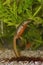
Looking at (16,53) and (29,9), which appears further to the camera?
(29,9)

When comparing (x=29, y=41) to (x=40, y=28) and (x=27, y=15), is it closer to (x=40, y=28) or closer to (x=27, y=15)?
(x=40, y=28)

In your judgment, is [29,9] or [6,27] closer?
[29,9]

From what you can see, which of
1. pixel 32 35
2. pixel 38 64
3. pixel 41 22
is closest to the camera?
pixel 38 64

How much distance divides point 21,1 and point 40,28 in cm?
18

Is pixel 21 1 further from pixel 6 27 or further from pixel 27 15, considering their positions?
pixel 6 27

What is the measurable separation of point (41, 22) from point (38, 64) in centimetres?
22

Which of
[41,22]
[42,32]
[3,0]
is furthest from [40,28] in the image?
[3,0]

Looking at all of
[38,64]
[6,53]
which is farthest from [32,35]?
[38,64]

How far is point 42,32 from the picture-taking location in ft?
4.54

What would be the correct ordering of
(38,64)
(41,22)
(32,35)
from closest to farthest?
1. (38,64)
2. (41,22)
3. (32,35)

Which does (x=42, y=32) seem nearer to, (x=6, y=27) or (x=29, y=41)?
(x=29, y=41)

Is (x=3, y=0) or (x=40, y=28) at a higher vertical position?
(x=3, y=0)

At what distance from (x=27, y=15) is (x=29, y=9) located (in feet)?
0.17

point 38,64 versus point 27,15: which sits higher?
point 27,15
